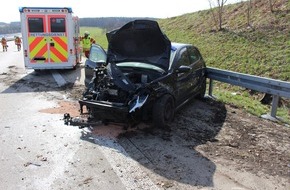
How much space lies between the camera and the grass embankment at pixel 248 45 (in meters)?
8.95

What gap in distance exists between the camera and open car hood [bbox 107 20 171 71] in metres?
6.57

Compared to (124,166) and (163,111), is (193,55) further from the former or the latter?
(124,166)

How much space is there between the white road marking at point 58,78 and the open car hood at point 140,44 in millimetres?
4258

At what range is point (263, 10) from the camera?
15.7m

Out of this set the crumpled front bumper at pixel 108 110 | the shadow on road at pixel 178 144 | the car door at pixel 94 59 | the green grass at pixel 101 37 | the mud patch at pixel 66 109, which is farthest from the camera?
the green grass at pixel 101 37

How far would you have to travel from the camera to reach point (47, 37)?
1272cm

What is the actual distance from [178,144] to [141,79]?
1.76 meters

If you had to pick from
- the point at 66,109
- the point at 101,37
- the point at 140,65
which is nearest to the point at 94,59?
the point at 66,109

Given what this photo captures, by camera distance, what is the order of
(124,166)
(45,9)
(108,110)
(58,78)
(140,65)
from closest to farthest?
(124,166)
(108,110)
(140,65)
(58,78)
(45,9)

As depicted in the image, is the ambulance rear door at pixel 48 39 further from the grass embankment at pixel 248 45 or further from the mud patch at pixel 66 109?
the grass embankment at pixel 248 45

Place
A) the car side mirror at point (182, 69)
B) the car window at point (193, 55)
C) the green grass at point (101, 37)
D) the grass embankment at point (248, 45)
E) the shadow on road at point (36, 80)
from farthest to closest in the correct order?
1. the green grass at point (101, 37)
2. the shadow on road at point (36, 80)
3. the grass embankment at point (248, 45)
4. the car window at point (193, 55)
5. the car side mirror at point (182, 69)

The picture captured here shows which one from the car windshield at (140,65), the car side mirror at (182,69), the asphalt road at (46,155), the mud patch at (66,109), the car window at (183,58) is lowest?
the asphalt road at (46,155)

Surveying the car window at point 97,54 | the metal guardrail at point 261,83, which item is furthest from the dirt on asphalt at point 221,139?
the car window at point 97,54

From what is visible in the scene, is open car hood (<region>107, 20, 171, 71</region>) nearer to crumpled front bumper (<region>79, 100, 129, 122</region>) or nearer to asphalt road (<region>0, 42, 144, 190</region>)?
crumpled front bumper (<region>79, 100, 129, 122</region>)
